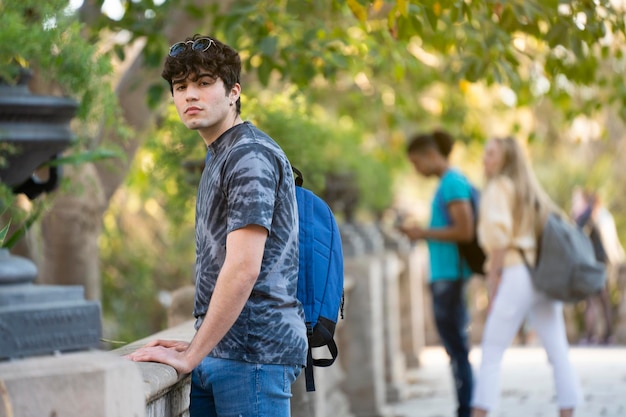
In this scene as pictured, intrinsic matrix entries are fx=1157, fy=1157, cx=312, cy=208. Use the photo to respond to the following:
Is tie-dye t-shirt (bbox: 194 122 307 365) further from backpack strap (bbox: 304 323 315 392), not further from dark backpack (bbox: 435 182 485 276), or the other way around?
dark backpack (bbox: 435 182 485 276)

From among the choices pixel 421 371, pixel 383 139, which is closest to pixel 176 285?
pixel 383 139

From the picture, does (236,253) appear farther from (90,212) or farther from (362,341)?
(362,341)

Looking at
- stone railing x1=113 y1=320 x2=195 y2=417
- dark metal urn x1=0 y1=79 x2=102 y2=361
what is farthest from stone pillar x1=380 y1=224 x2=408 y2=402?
dark metal urn x1=0 y1=79 x2=102 y2=361

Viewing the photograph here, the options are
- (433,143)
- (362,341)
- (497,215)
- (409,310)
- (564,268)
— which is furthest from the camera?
(409,310)

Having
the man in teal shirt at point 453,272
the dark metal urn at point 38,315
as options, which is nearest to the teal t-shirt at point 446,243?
the man in teal shirt at point 453,272

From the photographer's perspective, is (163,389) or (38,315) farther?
(163,389)

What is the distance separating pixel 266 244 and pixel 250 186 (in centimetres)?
21

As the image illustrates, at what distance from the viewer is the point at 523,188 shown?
285 inches

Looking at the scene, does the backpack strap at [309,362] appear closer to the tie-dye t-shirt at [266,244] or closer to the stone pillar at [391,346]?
the tie-dye t-shirt at [266,244]

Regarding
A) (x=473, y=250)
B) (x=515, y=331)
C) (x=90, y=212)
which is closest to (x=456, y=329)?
(x=473, y=250)

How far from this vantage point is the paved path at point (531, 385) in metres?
9.42

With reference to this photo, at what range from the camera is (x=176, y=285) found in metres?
17.7

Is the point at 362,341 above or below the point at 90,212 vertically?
below

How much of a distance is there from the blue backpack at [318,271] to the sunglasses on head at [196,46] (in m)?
0.56
